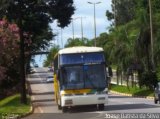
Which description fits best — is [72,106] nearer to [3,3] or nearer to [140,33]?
[3,3]

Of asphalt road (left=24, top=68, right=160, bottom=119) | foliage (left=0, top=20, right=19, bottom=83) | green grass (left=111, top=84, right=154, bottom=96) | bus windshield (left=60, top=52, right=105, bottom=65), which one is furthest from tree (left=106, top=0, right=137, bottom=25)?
bus windshield (left=60, top=52, right=105, bottom=65)

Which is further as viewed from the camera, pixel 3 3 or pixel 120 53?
pixel 120 53

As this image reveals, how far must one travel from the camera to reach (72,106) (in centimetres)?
3609

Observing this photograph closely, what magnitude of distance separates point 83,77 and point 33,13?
12.0 m

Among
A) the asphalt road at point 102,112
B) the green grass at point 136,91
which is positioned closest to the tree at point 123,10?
the green grass at point 136,91

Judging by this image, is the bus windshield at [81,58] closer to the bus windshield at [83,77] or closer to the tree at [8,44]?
the bus windshield at [83,77]

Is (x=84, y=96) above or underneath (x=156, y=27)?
underneath

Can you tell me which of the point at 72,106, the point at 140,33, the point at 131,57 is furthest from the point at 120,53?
the point at 72,106

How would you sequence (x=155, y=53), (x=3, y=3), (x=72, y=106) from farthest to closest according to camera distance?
(x=155, y=53) < (x=3, y=3) < (x=72, y=106)

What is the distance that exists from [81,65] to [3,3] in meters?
10.9

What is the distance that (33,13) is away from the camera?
1753 inches

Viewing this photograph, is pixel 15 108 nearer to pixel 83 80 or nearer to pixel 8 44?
pixel 83 80

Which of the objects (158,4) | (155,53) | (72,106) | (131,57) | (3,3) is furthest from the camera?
(158,4)

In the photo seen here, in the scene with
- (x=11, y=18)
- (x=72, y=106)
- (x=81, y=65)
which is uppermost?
(x=11, y=18)
